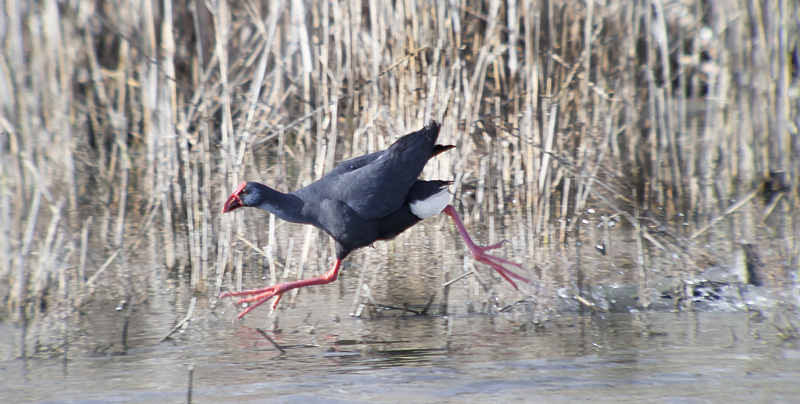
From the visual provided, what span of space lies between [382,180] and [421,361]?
2.70 ft

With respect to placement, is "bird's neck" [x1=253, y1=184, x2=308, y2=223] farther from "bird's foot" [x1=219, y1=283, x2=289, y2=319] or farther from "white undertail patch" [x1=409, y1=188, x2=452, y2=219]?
"white undertail patch" [x1=409, y1=188, x2=452, y2=219]

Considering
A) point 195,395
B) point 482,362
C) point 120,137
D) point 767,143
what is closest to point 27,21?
point 120,137

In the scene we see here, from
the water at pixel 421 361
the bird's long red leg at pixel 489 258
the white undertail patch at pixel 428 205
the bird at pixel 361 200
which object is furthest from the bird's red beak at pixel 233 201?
the bird's long red leg at pixel 489 258

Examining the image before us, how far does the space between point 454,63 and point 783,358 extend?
6.84 ft

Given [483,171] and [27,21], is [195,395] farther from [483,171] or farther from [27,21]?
[27,21]

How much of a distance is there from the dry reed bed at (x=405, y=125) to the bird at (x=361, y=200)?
32 cm

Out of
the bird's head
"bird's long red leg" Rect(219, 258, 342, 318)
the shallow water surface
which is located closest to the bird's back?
the bird's head

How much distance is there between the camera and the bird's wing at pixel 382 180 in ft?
11.6

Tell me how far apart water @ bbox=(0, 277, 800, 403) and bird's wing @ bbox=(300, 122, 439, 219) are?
0.56 metres

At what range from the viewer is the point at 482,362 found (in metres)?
3.14

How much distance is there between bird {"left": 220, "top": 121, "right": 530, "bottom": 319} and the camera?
139 inches

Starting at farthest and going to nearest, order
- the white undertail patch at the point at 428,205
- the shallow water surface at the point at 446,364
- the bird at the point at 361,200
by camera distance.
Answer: the white undertail patch at the point at 428,205 → the bird at the point at 361,200 → the shallow water surface at the point at 446,364

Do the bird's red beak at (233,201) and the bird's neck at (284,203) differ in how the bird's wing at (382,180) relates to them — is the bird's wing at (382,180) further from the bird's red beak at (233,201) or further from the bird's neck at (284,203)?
the bird's red beak at (233,201)

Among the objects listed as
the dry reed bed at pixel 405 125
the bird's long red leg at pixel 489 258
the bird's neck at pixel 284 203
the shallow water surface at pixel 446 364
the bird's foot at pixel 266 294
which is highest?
the dry reed bed at pixel 405 125
